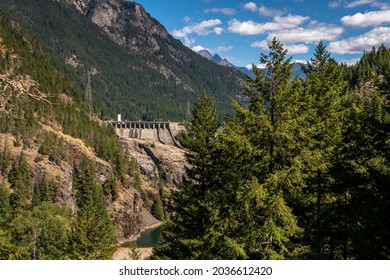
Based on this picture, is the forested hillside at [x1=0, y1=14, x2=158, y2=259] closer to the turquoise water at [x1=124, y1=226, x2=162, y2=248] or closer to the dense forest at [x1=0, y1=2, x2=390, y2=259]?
the turquoise water at [x1=124, y1=226, x2=162, y2=248]

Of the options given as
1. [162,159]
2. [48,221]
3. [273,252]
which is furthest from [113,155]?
[273,252]

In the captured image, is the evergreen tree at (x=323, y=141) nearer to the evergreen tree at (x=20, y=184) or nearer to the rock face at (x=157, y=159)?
the evergreen tree at (x=20, y=184)

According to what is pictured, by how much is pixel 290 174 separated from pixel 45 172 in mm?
93581

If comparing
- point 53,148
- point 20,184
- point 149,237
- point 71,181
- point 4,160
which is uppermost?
point 53,148

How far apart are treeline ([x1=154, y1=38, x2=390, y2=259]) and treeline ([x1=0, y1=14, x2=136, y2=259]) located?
8.20 m

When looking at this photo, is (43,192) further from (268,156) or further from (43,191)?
(268,156)

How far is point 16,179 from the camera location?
92.7 m

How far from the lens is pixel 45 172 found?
3861 inches

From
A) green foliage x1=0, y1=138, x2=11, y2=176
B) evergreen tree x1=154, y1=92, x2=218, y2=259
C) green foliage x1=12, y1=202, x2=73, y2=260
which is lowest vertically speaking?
green foliage x1=12, y1=202, x2=73, y2=260

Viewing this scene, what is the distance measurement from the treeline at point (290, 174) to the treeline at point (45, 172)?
323 inches

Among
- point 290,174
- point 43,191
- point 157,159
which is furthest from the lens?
point 157,159

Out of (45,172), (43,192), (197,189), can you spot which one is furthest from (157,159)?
(197,189)

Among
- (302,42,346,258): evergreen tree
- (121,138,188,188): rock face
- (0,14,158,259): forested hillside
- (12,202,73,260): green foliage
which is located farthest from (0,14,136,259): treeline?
(302,42,346,258): evergreen tree

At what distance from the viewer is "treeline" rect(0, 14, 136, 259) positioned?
807cm
